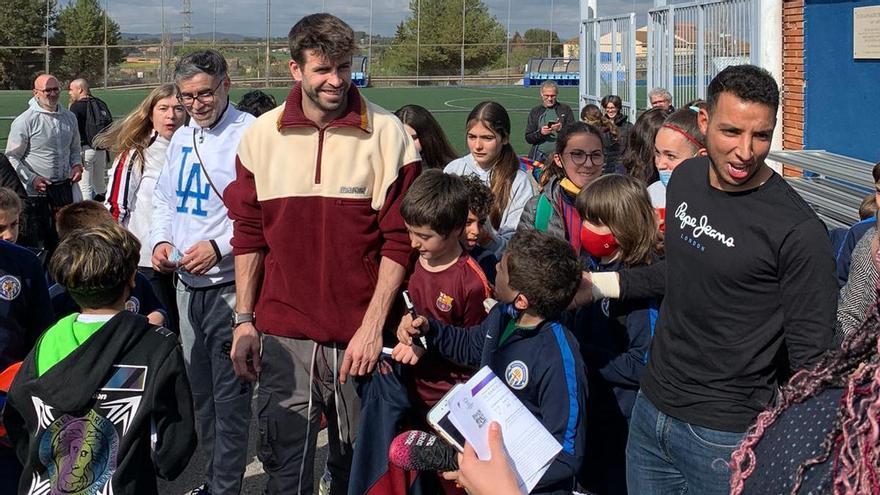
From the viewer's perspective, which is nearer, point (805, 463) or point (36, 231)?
point (805, 463)

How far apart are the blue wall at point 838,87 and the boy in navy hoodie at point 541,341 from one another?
287 inches

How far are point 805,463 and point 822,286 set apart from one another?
4.33 feet

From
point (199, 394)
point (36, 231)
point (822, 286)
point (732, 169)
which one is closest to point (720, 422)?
point (822, 286)

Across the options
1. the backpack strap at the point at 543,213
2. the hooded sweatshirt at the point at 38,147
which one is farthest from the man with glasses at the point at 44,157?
the backpack strap at the point at 543,213

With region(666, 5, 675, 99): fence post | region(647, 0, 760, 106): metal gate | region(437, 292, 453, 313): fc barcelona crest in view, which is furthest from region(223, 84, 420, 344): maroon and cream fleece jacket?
region(666, 5, 675, 99): fence post

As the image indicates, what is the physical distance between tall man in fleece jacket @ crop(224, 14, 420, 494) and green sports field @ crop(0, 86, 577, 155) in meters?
18.7

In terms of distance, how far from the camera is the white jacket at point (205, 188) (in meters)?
4.29

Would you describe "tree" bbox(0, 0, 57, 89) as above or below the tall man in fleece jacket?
above

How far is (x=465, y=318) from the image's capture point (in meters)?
3.81

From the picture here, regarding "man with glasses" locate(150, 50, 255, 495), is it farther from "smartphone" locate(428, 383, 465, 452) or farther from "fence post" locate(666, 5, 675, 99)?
"fence post" locate(666, 5, 675, 99)

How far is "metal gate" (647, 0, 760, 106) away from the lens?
10844mm

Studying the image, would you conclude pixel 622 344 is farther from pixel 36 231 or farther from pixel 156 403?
pixel 36 231

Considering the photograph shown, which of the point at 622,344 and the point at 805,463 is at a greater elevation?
the point at 805,463

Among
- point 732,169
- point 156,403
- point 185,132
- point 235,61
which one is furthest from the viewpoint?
point 235,61
